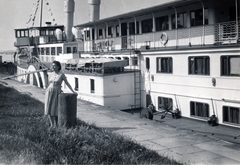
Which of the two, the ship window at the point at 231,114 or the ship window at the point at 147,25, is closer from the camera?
the ship window at the point at 231,114

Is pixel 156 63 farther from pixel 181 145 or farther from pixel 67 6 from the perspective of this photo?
pixel 67 6

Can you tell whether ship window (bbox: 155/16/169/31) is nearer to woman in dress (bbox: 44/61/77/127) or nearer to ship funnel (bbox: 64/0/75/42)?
woman in dress (bbox: 44/61/77/127)

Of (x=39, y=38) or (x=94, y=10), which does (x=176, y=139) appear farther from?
(x=39, y=38)

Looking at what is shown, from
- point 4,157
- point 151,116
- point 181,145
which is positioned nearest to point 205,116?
point 151,116

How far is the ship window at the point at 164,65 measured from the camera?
1787 centimetres

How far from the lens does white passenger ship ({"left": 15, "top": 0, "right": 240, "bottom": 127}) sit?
46.9 ft

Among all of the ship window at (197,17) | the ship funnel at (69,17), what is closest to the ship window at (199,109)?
the ship window at (197,17)

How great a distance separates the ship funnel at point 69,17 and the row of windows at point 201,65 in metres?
23.5

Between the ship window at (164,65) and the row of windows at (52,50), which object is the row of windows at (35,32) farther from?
the ship window at (164,65)

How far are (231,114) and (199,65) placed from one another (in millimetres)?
3222

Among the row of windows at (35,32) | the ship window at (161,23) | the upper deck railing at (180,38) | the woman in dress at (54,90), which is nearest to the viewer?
the woman in dress at (54,90)

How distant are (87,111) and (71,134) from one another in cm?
681

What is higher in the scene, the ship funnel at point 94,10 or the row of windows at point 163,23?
the ship funnel at point 94,10

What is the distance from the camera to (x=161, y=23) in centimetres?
2069
